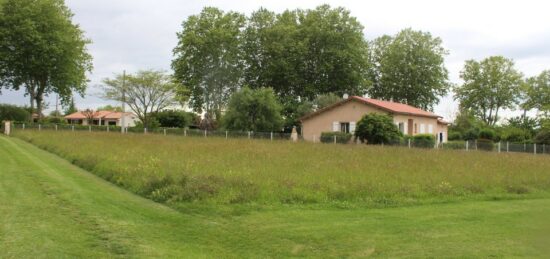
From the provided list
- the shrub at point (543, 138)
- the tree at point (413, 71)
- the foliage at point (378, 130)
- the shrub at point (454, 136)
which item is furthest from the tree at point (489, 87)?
the foliage at point (378, 130)

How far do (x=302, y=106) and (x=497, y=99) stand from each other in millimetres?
36967

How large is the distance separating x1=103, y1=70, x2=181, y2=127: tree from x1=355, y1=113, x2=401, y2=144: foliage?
3159cm

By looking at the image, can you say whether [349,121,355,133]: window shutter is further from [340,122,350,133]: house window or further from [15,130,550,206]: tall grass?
[15,130,550,206]: tall grass

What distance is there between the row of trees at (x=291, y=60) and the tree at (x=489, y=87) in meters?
10.6

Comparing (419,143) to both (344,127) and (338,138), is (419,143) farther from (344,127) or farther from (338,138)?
(344,127)

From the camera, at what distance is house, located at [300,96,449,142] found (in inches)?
1683

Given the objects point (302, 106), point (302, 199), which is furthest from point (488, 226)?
point (302, 106)

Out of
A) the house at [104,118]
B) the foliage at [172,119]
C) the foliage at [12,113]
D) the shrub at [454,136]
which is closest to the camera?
the foliage at [12,113]

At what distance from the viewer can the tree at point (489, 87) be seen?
2899 inches

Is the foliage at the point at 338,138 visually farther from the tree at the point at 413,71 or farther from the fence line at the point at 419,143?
the tree at the point at 413,71

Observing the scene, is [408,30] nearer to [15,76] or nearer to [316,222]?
[15,76]

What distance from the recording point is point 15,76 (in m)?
56.0

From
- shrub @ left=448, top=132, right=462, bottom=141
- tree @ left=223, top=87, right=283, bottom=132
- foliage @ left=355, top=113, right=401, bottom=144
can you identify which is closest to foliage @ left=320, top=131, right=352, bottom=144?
foliage @ left=355, top=113, right=401, bottom=144

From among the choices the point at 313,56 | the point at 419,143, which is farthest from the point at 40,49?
the point at 419,143
